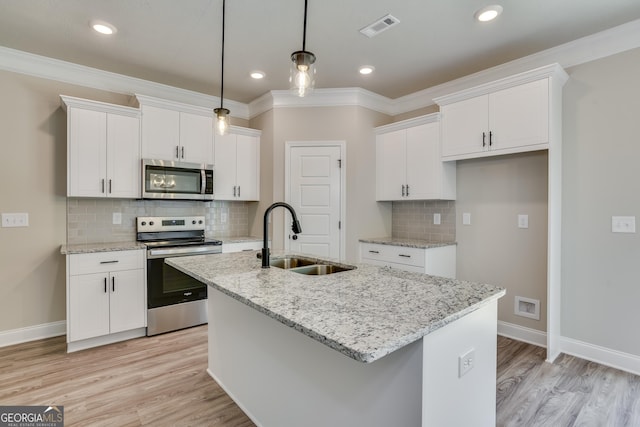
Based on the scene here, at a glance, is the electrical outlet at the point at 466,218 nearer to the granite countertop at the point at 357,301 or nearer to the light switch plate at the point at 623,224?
the light switch plate at the point at 623,224

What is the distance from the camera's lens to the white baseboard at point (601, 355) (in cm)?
248

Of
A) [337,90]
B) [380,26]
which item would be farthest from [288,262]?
[337,90]

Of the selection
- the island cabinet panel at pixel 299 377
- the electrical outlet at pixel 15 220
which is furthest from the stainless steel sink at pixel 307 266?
the electrical outlet at pixel 15 220

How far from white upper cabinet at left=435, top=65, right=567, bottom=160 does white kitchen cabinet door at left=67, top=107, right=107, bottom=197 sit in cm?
338

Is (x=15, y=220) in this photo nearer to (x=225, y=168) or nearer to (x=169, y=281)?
(x=169, y=281)

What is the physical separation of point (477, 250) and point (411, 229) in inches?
32.4

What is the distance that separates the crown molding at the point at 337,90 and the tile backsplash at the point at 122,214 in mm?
1208

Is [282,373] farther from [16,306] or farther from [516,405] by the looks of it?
[16,306]

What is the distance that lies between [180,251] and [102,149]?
1.21 metres

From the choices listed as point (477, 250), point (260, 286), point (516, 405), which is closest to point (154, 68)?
point (260, 286)

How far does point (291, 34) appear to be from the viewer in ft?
8.77

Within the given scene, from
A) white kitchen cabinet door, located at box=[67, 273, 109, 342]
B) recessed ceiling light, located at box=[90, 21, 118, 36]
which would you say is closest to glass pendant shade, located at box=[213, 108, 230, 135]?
recessed ceiling light, located at box=[90, 21, 118, 36]

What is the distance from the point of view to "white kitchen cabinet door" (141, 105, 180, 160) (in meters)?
3.34

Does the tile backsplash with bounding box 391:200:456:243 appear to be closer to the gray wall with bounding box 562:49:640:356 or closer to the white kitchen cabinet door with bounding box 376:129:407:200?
the white kitchen cabinet door with bounding box 376:129:407:200
